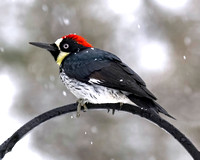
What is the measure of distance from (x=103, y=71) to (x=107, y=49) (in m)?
2.21

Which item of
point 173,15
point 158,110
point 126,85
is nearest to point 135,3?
point 173,15

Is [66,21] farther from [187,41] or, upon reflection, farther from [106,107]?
[106,107]

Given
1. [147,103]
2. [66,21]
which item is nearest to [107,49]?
[66,21]

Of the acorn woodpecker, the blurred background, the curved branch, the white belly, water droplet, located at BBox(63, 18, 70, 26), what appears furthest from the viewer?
water droplet, located at BBox(63, 18, 70, 26)

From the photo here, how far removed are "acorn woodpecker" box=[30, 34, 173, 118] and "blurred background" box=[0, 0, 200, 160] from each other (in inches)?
63.7

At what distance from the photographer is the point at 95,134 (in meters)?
5.01

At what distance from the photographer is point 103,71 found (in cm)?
309

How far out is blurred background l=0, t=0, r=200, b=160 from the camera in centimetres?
503

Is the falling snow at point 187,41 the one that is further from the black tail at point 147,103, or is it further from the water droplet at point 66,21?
the black tail at point 147,103

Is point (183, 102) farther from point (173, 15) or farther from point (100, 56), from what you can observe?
point (100, 56)

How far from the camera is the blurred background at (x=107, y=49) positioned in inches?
198

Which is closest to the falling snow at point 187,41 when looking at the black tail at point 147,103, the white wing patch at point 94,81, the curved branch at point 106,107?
the white wing patch at point 94,81

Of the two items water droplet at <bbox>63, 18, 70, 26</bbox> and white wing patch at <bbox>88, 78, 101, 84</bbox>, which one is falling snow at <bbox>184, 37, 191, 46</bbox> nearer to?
water droplet at <bbox>63, 18, 70, 26</bbox>

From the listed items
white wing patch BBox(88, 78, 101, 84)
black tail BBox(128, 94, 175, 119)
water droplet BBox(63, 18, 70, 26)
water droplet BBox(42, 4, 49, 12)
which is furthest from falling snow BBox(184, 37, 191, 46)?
black tail BBox(128, 94, 175, 119)
